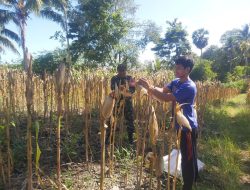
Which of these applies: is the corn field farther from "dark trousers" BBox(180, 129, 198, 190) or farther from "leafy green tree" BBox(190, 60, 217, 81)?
"leafy green tree" BBox(190, 60, 217, 81)

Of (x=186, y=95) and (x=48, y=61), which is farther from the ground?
(x=48, y=61)

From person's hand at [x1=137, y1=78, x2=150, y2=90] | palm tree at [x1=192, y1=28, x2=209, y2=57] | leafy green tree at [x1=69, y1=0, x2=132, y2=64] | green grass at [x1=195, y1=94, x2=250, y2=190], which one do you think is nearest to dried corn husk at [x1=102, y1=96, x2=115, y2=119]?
person's hand at [x1=137, y1=78, x2=150, y2=90]

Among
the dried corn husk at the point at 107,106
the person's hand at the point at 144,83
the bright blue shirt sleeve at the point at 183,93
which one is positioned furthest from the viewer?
the bright blue shirt sleeve at the point at 183,93

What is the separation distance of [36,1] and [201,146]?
17.5 meters

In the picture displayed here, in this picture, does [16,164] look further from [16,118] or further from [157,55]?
[157,55]

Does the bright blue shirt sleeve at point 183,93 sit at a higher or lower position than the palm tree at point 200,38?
lower

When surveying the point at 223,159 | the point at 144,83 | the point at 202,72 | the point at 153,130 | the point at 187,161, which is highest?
the point at 202,72

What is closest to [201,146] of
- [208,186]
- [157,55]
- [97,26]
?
[208,186]

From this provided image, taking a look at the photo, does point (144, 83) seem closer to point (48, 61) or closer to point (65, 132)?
point (65, 132)

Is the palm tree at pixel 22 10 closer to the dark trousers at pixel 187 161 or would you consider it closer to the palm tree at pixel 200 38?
the dark trousers at pixel 187 161

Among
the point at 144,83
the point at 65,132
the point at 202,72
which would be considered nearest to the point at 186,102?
the point at 144,83

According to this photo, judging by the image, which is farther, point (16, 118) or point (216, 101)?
point (216, 101)

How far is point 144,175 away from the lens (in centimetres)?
368

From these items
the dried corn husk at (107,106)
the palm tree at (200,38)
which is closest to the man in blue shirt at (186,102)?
the dried corn husk at (107,106)
